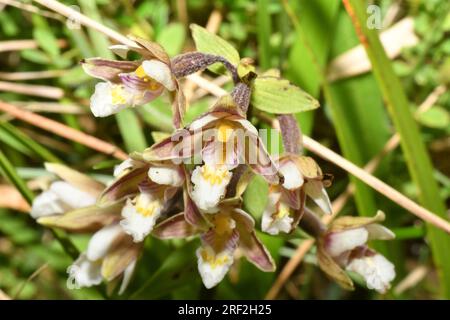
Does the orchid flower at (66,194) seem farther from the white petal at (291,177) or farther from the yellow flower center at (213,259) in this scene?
the white petal at (291,177)

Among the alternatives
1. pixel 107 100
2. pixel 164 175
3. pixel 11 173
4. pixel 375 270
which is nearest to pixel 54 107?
pixel 11 173

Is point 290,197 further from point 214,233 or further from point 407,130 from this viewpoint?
point 407,130

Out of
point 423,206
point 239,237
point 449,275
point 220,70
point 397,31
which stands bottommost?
point 449,275

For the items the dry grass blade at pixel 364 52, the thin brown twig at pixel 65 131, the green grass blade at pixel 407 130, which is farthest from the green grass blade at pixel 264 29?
the thin brown twig at pixel 65 131

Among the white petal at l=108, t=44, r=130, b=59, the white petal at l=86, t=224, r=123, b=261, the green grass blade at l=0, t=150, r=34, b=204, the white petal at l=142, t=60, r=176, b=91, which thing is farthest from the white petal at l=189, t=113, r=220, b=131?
the green grass blade at l=0, t=150, r=34, b=204

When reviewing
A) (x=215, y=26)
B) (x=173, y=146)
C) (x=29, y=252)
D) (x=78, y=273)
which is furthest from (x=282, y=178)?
(x=29, y=252)

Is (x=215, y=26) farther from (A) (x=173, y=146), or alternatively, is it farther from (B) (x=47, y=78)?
(A) (x=173, y=146)
